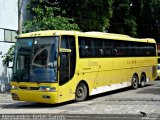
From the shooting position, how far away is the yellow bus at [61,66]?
1666 cm

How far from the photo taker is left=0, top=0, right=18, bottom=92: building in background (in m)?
26.8

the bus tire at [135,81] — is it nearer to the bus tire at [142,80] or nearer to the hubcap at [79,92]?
the bus tire at [142,80]

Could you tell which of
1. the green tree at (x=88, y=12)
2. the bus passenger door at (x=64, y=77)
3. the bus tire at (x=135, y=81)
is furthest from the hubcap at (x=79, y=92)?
the green tree at (x=88, y=12)

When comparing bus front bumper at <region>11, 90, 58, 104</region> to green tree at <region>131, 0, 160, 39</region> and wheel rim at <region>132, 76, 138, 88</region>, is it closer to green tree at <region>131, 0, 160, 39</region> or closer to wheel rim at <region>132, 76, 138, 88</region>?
wheel rim at <region>132, 76, 138, 88</region>

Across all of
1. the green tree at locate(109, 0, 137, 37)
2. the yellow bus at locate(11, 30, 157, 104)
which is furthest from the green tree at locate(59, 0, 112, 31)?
the green tree at locate(109, 0, 137, 37)

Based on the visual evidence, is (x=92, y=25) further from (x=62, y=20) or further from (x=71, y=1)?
(x=62, y=20)

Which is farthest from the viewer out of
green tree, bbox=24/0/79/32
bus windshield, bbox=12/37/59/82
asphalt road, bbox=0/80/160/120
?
green tree, bbox=24/0/79/32

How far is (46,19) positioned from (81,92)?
8.52 m

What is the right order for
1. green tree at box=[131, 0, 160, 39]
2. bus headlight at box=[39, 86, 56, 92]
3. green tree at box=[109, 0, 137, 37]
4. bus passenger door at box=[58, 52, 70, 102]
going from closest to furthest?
1. bus headlight at box=[39, 86, 56, 92]
2. bus passenger door at box=[58, 52, 70, 102]
3. green tree at box=[109, 0, 137, 37]
4. green tree at box=[131, 0, 160, 39]

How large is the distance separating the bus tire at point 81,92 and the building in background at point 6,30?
29.7 feet

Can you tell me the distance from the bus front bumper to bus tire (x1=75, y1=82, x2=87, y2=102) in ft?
6.19

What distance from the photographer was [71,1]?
99.8 ft

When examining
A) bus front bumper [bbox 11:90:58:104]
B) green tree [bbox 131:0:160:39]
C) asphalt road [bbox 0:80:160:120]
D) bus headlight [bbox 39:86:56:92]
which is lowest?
asphalt road [bbox 0:80:160:120]

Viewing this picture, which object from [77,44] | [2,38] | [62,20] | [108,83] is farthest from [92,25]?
[77,44]
